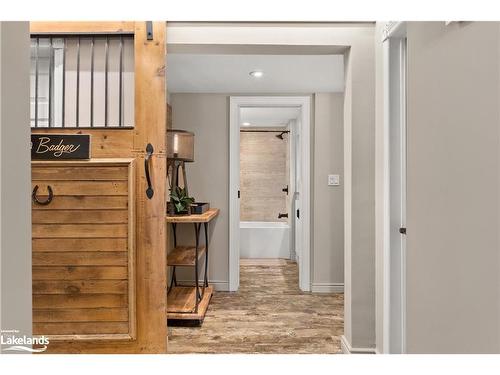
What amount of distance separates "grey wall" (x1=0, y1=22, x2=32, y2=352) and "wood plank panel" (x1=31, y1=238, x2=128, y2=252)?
167 cm

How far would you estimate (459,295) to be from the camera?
0.91m

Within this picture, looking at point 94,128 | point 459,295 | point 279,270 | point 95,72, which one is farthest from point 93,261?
point 279,270

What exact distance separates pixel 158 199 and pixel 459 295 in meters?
1.66

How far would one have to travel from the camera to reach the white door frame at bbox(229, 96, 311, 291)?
4223mm

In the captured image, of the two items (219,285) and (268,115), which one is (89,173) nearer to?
(219,285)

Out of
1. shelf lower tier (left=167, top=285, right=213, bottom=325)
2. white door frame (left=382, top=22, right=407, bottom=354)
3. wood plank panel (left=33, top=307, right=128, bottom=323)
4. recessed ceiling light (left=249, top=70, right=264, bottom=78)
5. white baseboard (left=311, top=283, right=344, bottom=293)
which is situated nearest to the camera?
white door frame (left=382, top=22, right=407, bottom=354)

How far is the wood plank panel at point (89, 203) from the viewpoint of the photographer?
218cm

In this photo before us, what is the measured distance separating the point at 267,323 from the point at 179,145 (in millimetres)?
1729

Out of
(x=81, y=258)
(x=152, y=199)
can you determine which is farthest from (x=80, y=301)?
(x=152, y=199)

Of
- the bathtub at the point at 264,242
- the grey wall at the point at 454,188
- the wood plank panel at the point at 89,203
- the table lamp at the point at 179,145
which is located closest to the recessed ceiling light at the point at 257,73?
the table lamp at the point at 179,145

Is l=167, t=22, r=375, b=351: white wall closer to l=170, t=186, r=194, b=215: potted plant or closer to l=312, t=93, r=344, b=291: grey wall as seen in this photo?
l=170, t=186, r=194, b=215: potted plant

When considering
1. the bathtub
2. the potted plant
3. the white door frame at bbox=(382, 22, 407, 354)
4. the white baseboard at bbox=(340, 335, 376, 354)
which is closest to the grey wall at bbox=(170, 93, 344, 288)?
the potted plant

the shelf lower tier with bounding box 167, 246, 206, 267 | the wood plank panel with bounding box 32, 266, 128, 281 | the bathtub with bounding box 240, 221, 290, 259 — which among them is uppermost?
the wood plank panel with bounding box 32, 266, 128, 281

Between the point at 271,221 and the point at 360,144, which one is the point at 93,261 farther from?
the point at 271,221
